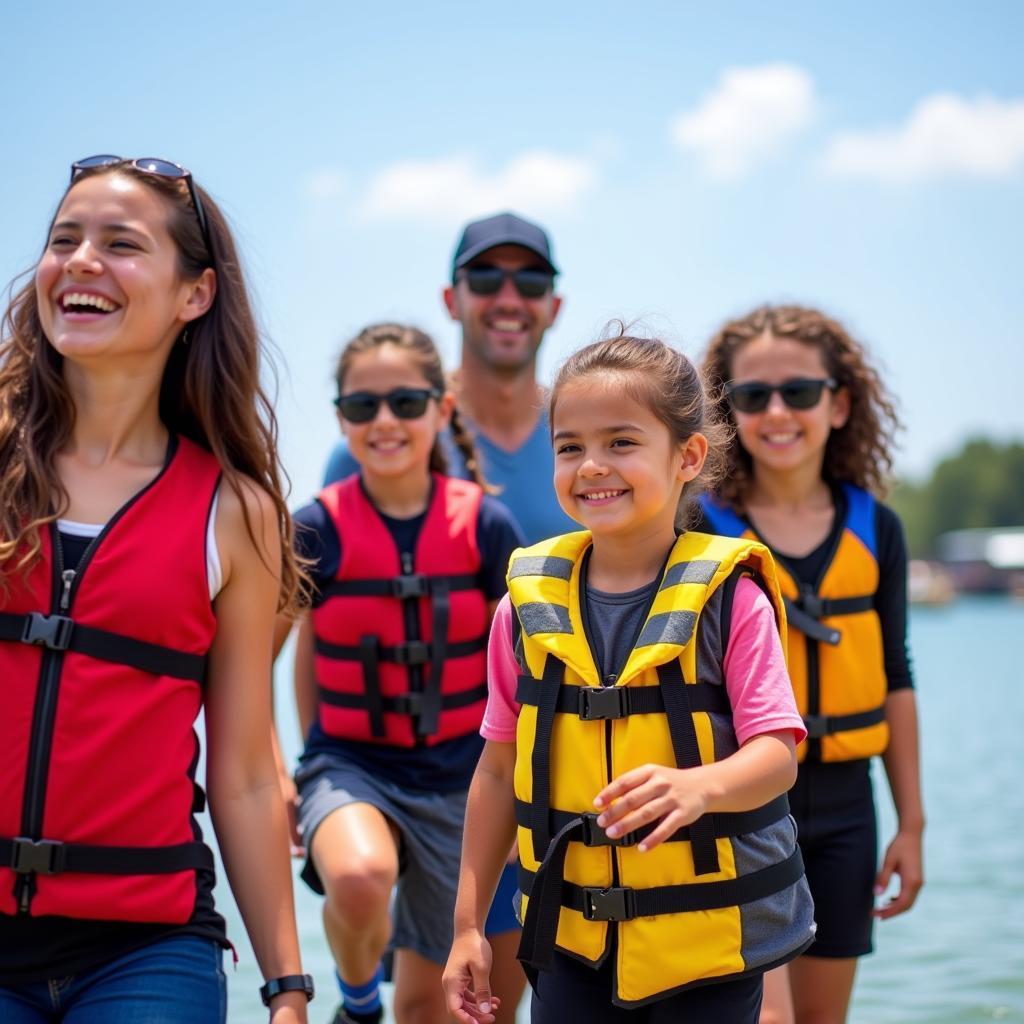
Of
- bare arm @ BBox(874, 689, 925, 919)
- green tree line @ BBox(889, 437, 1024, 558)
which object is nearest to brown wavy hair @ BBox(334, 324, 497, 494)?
bare arm @ BBox(874, 689, 925, 919)

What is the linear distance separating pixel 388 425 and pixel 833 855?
1929 mm

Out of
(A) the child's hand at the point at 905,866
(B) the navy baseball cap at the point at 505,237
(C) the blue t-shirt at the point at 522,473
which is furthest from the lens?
(B) the navy baseball cap at the point at 505,237

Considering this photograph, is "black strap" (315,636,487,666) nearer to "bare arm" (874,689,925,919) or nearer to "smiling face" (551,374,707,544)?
"bare arm" (874,689,925,919)

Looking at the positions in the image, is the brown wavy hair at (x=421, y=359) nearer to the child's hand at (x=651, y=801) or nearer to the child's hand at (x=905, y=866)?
the child's hand at (x=905, y=866)

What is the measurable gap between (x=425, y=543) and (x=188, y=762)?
5.38 feet

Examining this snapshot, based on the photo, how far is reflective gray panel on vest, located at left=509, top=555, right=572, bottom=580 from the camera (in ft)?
8.91

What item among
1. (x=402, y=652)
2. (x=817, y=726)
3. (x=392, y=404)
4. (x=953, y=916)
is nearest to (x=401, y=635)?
(x=402, y=652)

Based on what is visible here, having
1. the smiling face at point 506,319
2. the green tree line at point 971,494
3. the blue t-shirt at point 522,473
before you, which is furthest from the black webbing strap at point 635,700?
the green tree line at point 971,494

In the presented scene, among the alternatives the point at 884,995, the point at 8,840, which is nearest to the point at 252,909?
the point at 8,840

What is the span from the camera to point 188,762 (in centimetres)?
262

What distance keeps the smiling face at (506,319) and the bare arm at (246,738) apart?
6.85 ft

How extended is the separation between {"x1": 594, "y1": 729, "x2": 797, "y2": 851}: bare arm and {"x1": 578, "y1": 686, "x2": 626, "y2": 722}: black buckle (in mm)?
190

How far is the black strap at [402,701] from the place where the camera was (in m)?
4.01

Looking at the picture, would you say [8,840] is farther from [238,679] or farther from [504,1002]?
[504,1002]
